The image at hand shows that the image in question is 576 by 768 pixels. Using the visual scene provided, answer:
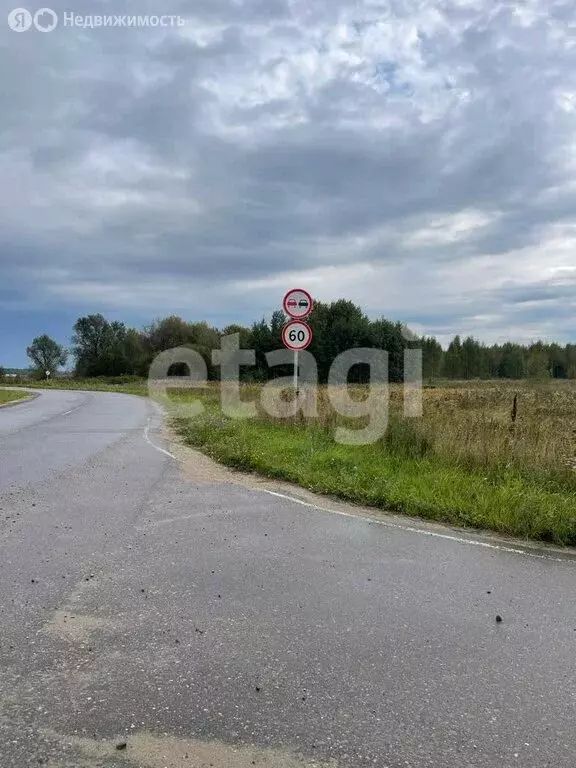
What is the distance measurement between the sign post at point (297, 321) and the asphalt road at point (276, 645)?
5763mm

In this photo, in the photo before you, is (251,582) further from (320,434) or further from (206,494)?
(320,434)

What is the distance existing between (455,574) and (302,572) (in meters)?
1.32

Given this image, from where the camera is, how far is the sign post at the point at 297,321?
1212cm

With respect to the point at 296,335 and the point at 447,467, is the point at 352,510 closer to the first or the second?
the point at 447,467

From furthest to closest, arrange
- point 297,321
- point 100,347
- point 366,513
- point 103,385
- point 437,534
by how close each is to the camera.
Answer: point 100,347, point 103,385, point 297,321, point 366,513, point 437,534

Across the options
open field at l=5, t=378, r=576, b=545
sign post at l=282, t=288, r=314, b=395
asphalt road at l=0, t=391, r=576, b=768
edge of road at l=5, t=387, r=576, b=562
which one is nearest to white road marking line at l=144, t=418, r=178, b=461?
edge of road at l=5, t=387, r=576, b=562

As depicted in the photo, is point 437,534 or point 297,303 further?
point 297,303

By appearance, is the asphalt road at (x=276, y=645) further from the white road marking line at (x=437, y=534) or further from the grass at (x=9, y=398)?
the grass at (x=9, y=398)

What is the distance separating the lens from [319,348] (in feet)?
246

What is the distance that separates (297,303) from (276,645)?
9383mm

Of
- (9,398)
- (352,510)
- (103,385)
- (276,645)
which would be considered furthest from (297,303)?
(103,385)

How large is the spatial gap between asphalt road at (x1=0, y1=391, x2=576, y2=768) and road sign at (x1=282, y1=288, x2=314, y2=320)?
6.29 metres

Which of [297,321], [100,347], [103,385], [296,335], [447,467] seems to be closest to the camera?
[447,467]

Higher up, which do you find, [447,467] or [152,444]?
[447,467]
